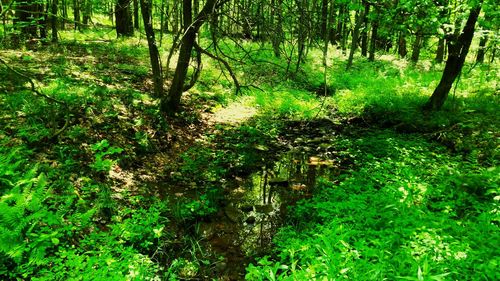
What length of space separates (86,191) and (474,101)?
10226mm

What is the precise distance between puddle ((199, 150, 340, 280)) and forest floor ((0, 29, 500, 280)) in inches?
1.1

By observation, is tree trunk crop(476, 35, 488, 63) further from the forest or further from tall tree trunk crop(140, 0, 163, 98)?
tall tree trunk crop(140, 0, 163, 98)

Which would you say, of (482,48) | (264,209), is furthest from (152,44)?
(482,48)

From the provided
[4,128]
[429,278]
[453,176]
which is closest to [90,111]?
[4,128]

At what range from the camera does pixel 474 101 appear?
31.1 feet

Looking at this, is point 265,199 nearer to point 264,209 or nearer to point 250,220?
point 264,209

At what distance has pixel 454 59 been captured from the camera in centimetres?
909

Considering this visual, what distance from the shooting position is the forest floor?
3740 millimetres

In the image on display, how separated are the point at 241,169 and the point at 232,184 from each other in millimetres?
683

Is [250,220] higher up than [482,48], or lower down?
lower down

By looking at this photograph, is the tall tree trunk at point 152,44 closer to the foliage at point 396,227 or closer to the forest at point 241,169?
the forest at point 241,169

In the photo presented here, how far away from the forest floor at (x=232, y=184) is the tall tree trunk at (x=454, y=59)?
0.48 metres

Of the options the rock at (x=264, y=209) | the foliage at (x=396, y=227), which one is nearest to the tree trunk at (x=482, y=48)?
the foliage at (x=396, y=227)

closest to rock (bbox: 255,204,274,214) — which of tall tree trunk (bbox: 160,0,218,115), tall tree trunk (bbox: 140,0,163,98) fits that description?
tall tree trunk (bbox: 160,0,218,115)
